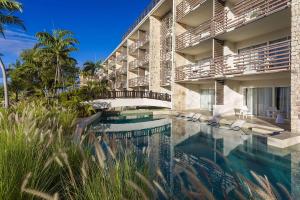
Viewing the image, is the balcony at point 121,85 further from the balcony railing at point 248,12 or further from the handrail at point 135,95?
the balcony railing at point 248,12

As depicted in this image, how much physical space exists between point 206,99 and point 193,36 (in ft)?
24.3

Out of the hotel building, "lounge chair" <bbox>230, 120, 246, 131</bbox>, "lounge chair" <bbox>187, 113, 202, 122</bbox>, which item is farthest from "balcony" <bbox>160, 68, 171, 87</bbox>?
"lounge chair" <bbox>230, 120, 246, 131</bbox>

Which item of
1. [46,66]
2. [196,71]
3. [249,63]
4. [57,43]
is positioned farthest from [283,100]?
[46,66]

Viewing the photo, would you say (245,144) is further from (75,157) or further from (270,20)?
(75,157)

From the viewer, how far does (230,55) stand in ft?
53.6

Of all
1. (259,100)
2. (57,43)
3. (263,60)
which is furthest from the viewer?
(57,43)

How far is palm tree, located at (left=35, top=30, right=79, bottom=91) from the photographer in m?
28.8

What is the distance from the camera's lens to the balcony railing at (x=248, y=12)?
1290cm

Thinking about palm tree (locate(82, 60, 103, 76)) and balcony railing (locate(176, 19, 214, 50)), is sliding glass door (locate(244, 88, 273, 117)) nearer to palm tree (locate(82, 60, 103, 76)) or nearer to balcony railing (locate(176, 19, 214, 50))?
balcony railing (locate(176, 19, 214, 50))

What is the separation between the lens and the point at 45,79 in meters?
34.3

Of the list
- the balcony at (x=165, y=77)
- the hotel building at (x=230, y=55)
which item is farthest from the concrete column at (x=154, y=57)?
the balcony at (x=165, y=77)

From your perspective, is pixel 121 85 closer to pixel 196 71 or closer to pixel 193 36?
pixel 193 36

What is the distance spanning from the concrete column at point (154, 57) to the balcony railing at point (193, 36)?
6.27 metres

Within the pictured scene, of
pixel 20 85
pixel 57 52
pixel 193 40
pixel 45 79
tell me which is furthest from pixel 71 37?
pixel 193 40
